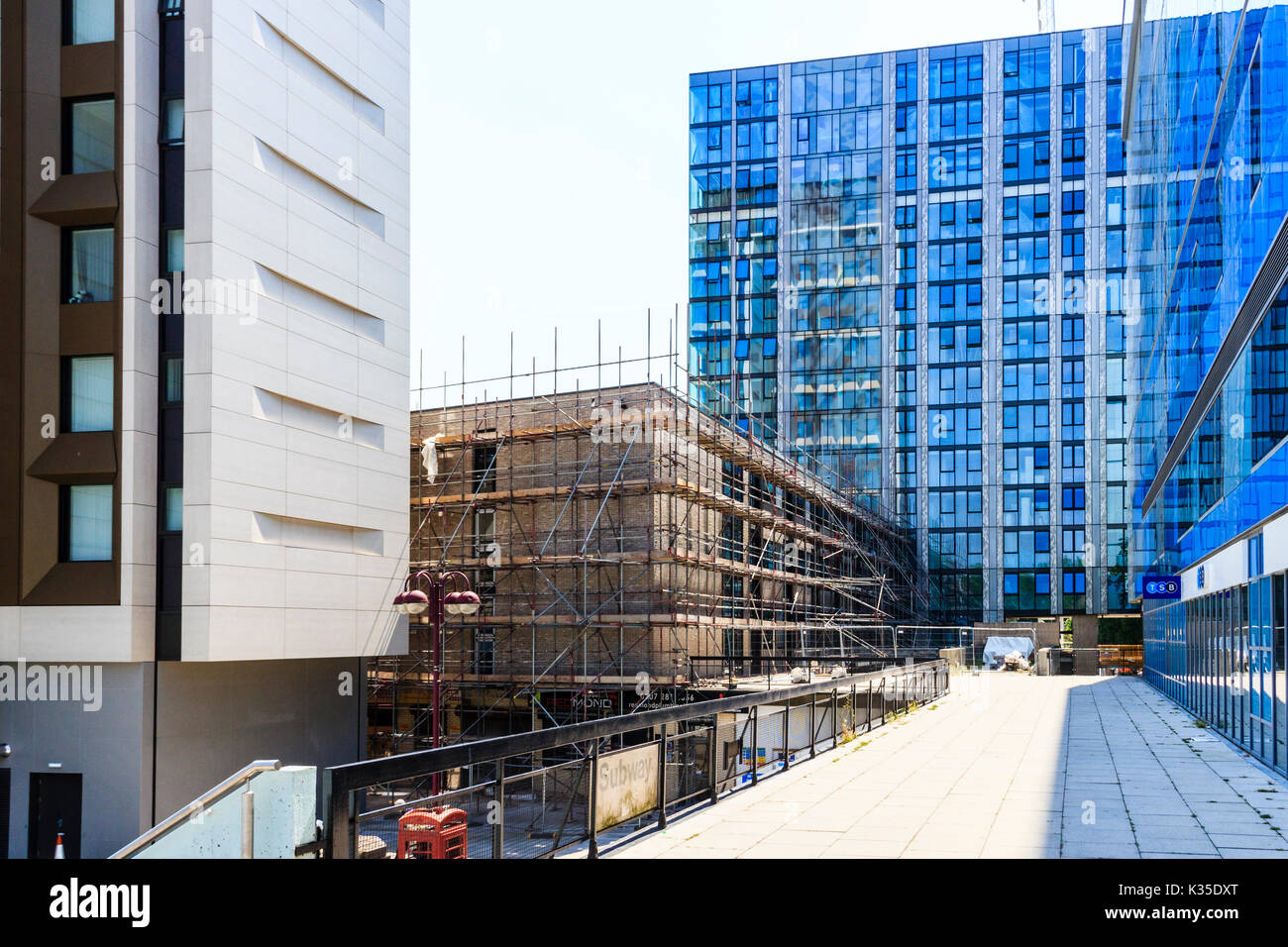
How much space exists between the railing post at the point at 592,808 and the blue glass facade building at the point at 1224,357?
9.38 meters

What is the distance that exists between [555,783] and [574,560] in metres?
20.0

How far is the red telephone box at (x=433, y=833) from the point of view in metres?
6.77

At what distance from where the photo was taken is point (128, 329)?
2269 cm

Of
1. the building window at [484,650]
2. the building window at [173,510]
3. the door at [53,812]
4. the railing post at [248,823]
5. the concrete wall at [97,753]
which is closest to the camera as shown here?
the railing post at [248,823]

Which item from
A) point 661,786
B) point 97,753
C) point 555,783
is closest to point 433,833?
point 555,783

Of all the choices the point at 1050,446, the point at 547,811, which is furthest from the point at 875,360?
the point at 547,811

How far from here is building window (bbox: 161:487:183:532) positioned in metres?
22.9

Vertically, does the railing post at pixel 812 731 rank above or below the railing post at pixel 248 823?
below

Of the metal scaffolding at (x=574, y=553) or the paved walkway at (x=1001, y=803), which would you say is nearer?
the paved walkway at (x=1001, y=803)

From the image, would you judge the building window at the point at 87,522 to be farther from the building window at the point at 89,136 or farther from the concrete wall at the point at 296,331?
the building window at the point at 89,136

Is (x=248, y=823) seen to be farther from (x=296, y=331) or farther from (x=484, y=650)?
(x=484, y=650)

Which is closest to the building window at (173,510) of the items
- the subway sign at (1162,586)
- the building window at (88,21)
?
the building window at (88,21)

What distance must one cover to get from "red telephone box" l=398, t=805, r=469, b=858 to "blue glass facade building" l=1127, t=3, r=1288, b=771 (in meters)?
10.8

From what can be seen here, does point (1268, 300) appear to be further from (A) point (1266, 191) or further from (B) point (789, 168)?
(B) point (789, 168)
